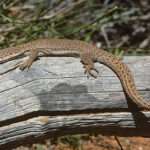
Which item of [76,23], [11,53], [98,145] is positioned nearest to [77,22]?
[76,23]

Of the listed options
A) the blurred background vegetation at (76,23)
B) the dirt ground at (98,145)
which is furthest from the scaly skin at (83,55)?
the dirt ground at (98,145)

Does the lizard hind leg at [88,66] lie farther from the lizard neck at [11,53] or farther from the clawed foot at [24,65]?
the lizard neck at [11,53]

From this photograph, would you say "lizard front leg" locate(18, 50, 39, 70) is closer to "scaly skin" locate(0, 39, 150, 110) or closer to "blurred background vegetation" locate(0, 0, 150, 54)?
"scaly skin" locate(0, 39, 150, 110)

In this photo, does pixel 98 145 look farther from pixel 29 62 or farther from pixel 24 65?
pixel 24 65

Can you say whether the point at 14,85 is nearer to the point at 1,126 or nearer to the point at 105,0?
the point at 1,126

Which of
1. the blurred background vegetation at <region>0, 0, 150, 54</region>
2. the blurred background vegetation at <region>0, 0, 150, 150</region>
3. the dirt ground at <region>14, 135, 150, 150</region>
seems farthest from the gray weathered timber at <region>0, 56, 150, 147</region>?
the dirt ground at <region>14, 135, 150, 150</region>

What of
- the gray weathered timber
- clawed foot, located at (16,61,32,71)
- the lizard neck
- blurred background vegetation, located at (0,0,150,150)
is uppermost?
blurred background vegetation, located at (0,0,150,150)
